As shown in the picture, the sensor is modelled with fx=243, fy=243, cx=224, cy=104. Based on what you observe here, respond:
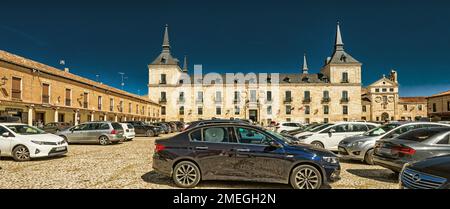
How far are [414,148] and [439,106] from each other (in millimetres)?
49773

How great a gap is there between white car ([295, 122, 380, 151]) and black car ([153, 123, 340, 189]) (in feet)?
18.9

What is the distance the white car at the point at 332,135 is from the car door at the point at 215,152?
628 centimetres

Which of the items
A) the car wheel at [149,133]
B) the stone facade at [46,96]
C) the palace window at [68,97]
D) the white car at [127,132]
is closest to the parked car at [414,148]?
the white car at [127,132]

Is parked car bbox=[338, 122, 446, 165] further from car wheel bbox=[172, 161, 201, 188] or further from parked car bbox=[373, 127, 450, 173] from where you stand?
car wheel bbox=[172, 161, 201, 188]

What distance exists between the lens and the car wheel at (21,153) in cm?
901

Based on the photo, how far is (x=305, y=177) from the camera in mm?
5293

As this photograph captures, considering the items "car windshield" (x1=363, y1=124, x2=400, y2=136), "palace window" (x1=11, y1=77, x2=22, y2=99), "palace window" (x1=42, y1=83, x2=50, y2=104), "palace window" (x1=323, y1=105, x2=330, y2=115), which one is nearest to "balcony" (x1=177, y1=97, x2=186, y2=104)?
"palace window" (x1=323, y1=105, x2=330, y2=115)

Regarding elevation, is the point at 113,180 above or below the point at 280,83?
below

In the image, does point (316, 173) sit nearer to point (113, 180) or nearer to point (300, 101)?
point (113, 180)

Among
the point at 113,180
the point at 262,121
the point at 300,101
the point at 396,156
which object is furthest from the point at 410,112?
the point at 113,180

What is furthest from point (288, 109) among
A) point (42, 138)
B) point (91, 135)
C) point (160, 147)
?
point (160, 147)

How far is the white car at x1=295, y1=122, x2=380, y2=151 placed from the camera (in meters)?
11.1

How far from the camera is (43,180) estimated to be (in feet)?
20.4

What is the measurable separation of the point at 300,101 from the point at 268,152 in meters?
52.5
